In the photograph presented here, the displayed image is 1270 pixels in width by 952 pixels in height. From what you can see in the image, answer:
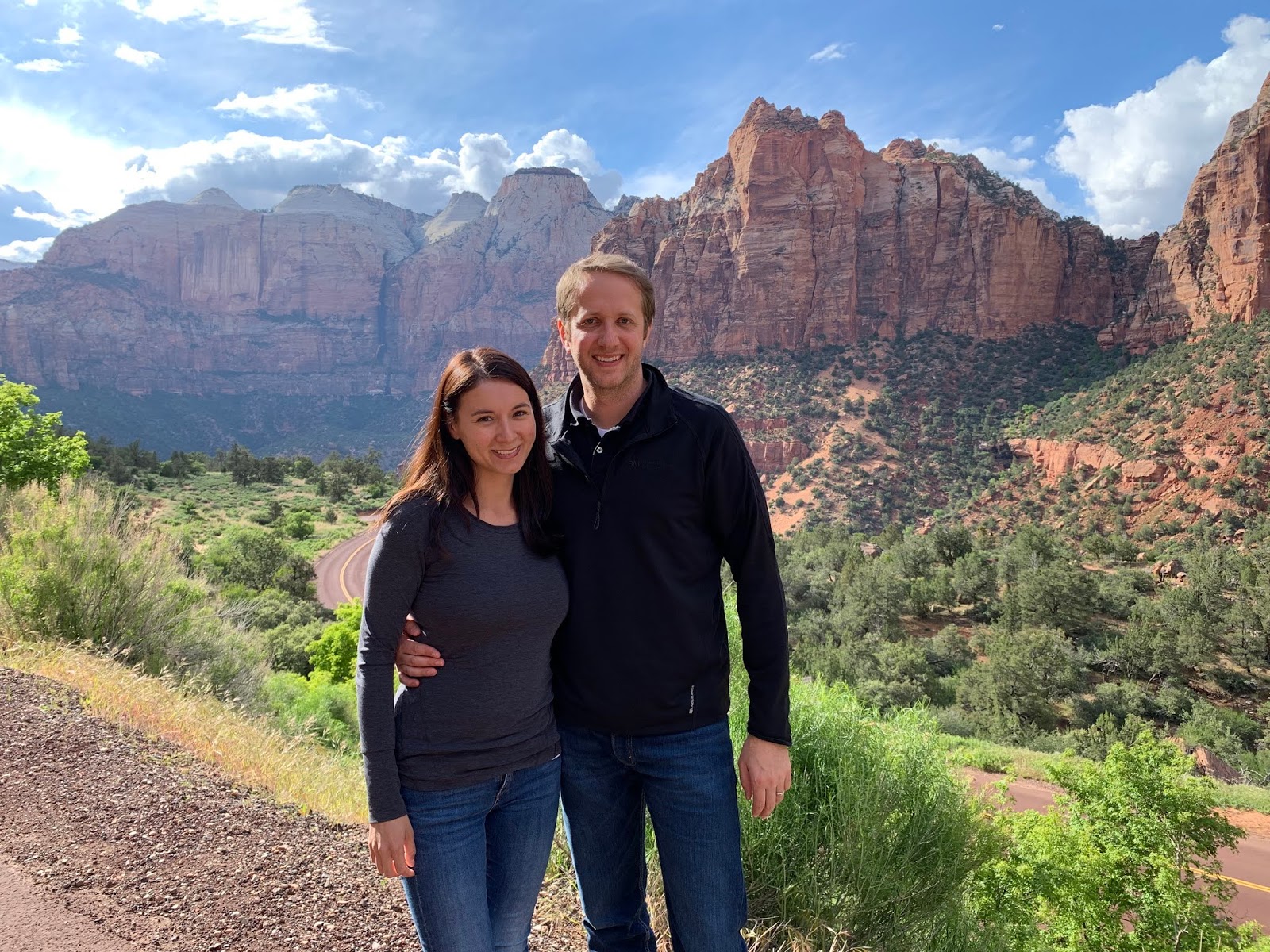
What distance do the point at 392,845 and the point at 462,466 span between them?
1044 millimetres

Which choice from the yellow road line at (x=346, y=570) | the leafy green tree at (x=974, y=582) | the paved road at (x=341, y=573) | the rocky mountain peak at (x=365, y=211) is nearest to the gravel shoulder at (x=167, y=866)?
the paved road at (x=341, y=573)

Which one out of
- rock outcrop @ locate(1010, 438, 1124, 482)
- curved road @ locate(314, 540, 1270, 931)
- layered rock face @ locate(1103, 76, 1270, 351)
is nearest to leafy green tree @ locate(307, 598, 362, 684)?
curved road @ locate(314, 540, 1270, 931)

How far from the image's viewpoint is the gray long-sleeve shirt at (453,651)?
178 cm

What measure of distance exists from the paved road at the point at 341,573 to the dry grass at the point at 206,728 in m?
17.3

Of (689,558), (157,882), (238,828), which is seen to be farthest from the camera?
(238,828)

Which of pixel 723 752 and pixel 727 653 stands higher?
pixel 727 653

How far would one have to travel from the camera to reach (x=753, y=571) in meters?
2.05

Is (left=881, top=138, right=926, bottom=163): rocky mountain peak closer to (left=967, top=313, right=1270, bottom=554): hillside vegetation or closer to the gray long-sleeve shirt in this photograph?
(left=967, top=313, right=1270, bottom=554): hillside vegetation

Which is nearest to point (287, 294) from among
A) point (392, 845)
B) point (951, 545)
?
point (951, 545)

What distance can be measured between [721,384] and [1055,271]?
116ft

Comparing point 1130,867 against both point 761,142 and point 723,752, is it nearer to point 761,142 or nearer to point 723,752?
point 723,752

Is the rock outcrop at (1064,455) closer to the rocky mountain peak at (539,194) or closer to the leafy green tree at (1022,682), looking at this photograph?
the leafy green tree at (1022,682)

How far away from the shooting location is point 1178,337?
52.7 m

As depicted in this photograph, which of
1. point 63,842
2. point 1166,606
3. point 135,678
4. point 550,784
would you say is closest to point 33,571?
point 135,678
